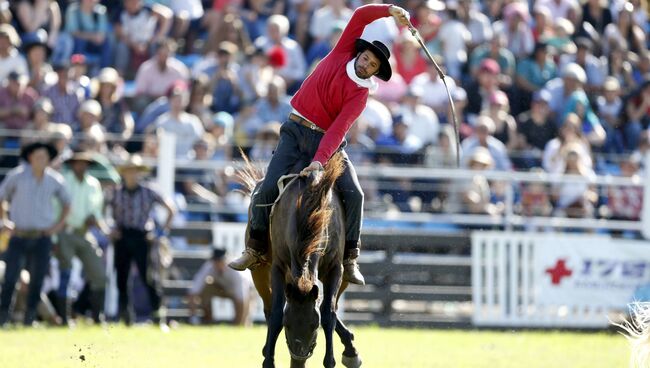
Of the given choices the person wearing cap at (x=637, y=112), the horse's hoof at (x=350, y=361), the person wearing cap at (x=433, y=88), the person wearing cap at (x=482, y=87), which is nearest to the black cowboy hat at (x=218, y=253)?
the person wearing cap at (x=433, y=88)

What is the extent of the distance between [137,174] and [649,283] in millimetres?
6397

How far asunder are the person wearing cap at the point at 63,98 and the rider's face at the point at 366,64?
818 cm

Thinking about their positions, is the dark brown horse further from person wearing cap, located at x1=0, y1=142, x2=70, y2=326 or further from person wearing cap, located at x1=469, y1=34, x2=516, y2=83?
person wearing cap, located at x1=469, y1=34, x2=516, y2=83

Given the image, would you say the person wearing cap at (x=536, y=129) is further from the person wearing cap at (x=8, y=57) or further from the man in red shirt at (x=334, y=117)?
the man in red shirt at (x=334, y=117)

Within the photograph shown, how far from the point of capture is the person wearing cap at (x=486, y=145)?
57.5 feet

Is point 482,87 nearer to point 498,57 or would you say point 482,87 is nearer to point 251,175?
point 498,57

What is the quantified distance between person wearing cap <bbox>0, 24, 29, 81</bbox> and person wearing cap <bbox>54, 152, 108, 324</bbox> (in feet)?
6.52

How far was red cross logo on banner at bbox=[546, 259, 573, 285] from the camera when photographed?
16.6 m

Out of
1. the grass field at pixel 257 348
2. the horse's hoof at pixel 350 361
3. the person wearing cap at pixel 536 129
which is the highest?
the person wearing cap at pixel 536 129

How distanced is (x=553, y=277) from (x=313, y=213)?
27.6 feet

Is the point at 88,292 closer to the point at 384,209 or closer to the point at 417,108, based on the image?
the point at 384,209

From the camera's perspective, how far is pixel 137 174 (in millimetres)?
15602

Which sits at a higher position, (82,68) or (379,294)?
(82,68)

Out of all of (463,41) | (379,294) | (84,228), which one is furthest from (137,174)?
(463,41)
